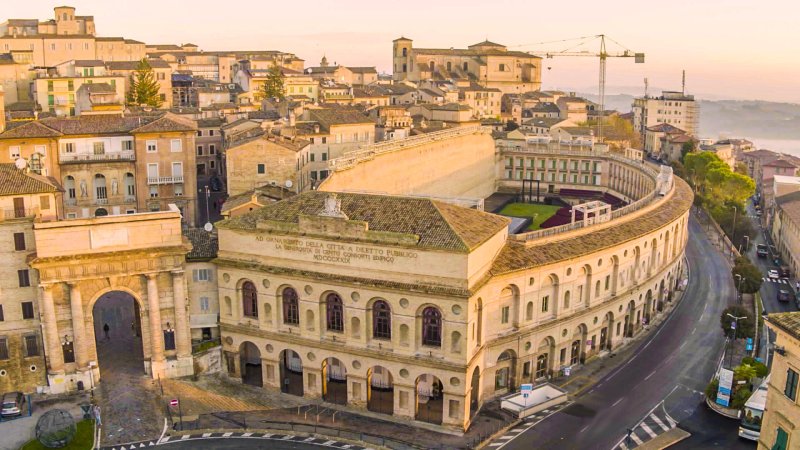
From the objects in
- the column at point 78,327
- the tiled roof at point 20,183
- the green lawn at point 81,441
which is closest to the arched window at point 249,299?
the column at point 78,327

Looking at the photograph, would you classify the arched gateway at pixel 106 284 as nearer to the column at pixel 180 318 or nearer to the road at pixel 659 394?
the column at pixel 180 318

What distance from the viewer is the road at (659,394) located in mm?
50219

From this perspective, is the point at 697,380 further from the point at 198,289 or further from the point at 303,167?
the point at 303,167

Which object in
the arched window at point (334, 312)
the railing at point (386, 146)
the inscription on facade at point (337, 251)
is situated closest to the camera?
the inscription on facade at point (337, 251)

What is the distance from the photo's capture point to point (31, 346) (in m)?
53.7

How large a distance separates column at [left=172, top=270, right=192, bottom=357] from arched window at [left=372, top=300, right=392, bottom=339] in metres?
13.9

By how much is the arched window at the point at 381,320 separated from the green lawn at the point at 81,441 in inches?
742

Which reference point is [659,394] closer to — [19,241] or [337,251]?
[337,251]

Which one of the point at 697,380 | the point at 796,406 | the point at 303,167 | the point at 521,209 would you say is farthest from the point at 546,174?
the point at 796,406

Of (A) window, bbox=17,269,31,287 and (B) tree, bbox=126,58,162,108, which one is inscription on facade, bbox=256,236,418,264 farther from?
(B) tree, bbox=126,58,162,108

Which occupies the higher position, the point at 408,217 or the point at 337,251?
the point at 408,217

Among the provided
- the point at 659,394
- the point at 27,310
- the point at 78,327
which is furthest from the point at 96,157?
the point at 659,394

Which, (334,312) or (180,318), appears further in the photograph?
(180,318)

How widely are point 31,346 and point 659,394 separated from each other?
44.9 meters
